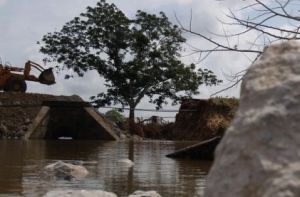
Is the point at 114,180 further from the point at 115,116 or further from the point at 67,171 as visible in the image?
the point at 115,116

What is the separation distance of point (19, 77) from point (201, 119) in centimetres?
915

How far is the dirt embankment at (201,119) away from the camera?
96.7 ft

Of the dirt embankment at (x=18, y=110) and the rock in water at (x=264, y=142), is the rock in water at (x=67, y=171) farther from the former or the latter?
the dirt embankment at (x=18, y=110)

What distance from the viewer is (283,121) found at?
89.4 inches

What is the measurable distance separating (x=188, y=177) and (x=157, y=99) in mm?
30856

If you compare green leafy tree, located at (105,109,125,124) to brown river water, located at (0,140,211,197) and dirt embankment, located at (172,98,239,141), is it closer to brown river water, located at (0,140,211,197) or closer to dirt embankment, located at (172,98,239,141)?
dirt embankment, located at (172,98,239,141)

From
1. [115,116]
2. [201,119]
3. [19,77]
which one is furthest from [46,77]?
[201,119]

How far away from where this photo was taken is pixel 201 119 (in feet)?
108

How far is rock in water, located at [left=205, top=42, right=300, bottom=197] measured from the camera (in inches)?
84.7

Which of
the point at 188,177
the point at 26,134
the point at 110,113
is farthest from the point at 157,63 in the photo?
the point at 188,177

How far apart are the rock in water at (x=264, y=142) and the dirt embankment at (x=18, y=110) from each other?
27.4 meters

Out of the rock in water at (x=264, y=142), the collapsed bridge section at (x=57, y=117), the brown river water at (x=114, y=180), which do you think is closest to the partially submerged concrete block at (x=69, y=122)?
the collapsed bridge section at (x=57, y=117)

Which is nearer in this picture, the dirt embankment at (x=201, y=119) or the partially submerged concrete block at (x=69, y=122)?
the partially submerged concrete block at (x=69, y=122)

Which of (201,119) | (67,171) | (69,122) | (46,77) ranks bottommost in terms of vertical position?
(67,171)
